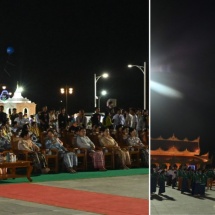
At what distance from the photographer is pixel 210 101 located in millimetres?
2707

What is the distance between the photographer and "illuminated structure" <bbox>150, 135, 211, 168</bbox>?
8.79 ft

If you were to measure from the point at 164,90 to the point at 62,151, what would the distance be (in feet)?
27.5

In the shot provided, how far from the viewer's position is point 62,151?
11.1 meters

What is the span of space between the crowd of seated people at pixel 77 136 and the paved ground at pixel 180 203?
7606 mm

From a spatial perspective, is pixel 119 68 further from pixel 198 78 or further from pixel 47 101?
pixel 198 78

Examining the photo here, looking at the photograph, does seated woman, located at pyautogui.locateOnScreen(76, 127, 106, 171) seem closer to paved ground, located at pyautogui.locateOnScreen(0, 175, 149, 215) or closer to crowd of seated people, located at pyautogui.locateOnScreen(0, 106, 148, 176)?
crowd of seated people, located at pyautogui.locateOnScreen(0, 106, 148, 176)

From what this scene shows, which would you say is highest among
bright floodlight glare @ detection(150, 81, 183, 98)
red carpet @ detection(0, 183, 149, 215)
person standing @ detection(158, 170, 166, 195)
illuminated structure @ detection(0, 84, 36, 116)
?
illuminated structure @ detection(0, 84, 36, 116)

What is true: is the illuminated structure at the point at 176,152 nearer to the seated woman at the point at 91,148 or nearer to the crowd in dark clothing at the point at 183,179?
the crowd in dark clothing at the point at 183,179

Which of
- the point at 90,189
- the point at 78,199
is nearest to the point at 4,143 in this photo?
the point at 90,189

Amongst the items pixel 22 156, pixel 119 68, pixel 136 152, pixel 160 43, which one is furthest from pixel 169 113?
pixel 119 68

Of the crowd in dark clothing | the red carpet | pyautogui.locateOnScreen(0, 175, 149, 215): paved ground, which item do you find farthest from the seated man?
the crowd in dark clothing

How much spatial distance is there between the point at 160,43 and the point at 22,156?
7.81m

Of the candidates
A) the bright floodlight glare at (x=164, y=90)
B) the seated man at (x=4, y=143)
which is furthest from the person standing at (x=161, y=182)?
the seated man at (x=4, y=143)

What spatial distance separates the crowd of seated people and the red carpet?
1.98 metres
